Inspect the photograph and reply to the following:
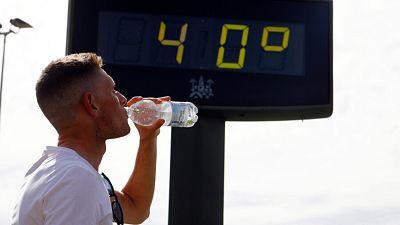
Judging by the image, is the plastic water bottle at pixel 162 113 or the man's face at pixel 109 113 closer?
the man's face at pixel 109 113

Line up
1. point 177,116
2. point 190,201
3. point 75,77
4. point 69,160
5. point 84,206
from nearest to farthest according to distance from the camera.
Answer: point 84,206 → point 69,160 → point 75,77 → point 177,116 → point 190,201

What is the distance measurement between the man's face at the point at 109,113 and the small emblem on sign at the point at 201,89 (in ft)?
15.8

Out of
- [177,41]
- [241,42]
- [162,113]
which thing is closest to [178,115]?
[162,113]

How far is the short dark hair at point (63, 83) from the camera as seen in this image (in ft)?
7.06

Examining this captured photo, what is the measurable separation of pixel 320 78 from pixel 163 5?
1.65 m

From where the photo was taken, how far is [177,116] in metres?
3.60

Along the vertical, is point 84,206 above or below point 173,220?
above

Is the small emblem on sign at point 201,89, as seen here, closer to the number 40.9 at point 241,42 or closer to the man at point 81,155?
the number 40.9 at point 241,42

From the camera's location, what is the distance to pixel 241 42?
7.23 metres

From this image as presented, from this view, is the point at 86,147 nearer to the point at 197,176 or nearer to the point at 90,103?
the point at 90,103

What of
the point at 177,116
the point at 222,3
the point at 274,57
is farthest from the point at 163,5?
the point at 177,116

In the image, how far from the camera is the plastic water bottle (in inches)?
113

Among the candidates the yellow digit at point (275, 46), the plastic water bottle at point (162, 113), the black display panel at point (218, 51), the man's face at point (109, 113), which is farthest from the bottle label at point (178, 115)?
the yellow digit at point (275, 46)

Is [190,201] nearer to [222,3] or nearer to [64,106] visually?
[222,3]
